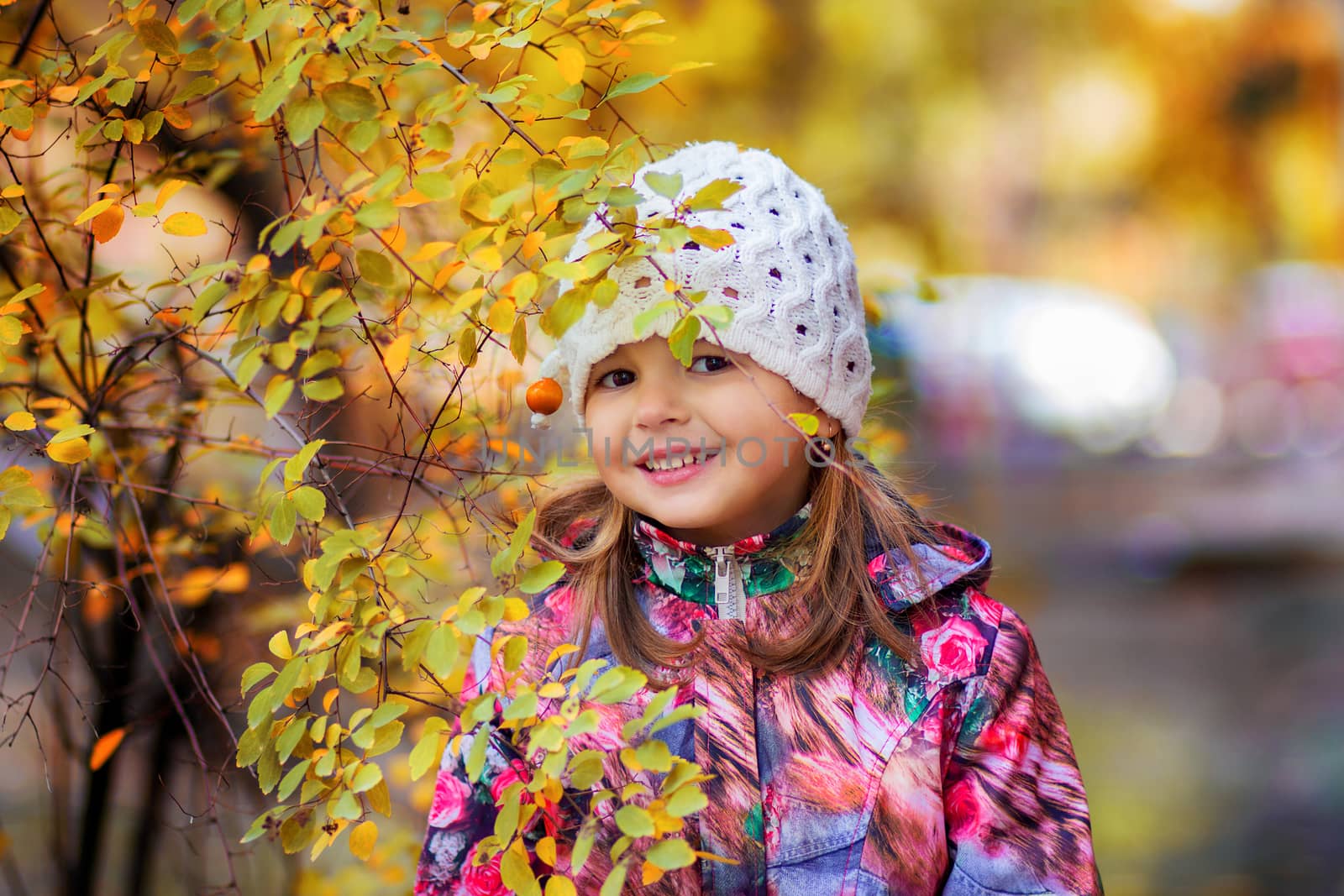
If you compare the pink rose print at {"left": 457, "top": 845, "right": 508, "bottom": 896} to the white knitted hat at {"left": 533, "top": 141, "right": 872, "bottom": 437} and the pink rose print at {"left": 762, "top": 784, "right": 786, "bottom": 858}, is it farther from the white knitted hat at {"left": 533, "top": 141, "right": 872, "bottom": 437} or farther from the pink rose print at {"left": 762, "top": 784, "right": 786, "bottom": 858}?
the white knitted hat at {"left": 533, "top": 141, "right": 872, "bottom": 437}

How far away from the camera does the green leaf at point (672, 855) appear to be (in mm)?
1085

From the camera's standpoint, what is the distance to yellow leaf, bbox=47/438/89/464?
127cm

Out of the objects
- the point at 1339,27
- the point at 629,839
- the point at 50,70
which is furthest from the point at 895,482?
the point at 1339,27

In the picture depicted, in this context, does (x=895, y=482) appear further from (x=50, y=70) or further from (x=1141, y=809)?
(x=1141, y=809)

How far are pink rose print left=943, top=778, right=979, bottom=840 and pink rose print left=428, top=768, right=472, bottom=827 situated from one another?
0.61 meters

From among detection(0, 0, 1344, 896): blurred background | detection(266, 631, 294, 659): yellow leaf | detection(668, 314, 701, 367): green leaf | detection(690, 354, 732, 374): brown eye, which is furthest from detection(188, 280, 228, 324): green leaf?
detection(0, 0, 1344, 896): blurred background

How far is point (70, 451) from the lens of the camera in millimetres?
1288

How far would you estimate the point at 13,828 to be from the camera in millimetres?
3609

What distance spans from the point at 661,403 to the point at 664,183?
1.47 ft

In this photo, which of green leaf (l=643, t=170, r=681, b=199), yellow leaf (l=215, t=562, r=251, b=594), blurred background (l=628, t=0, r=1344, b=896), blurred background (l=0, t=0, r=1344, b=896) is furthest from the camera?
blurred background (l=628, t=0, r=1344, b=896)

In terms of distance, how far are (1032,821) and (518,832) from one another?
0.66 meters

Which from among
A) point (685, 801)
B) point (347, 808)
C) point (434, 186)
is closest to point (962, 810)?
point (685, 801)

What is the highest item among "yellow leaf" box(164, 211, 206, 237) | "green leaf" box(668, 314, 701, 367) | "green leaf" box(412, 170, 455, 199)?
"green leaf" box(412, 170, 455, 199)

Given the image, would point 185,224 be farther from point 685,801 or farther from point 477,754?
point 685,801
